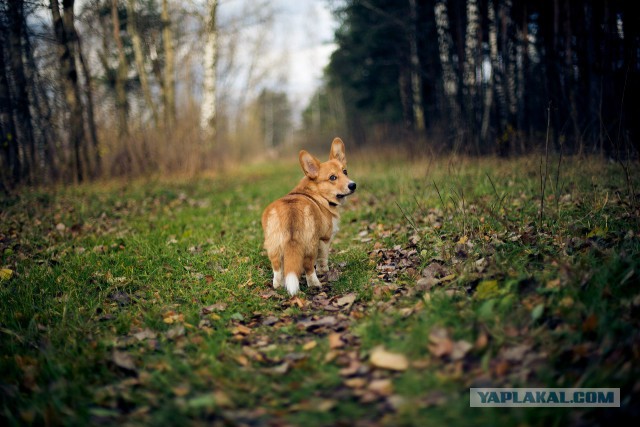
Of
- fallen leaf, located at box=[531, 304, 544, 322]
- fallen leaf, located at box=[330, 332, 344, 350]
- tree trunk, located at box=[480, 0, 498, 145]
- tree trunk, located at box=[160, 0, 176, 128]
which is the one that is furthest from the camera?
tree trunk, located at box=[160, 0, 176, 128]

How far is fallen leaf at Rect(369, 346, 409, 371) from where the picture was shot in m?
2.39

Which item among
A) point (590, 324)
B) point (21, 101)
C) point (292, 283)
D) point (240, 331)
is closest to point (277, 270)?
point (292, 283)

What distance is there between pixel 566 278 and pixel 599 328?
502 millimetres

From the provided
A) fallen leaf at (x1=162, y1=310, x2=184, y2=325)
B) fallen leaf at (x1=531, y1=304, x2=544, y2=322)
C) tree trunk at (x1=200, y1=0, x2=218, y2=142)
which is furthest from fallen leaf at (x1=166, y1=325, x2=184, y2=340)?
tree trunk at (x1=200, y1=0, x2=218, y2=142)

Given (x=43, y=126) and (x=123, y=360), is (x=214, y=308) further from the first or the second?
(x=43, y=126)

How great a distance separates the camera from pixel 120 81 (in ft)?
49.5

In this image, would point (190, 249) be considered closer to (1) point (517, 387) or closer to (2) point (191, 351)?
(2) point (191, 351)

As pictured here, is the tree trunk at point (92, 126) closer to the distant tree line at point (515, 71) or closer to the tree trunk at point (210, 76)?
the tree trunk at point (210, 76)

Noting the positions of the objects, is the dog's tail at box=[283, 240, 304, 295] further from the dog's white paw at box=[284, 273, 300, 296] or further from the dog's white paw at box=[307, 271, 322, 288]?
the dog's white paw at box=[307, 271, 322, 288]

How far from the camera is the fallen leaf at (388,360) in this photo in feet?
7.85

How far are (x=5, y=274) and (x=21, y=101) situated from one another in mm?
6223

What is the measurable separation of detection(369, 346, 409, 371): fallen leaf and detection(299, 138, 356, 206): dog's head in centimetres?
262

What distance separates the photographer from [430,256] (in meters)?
4.21

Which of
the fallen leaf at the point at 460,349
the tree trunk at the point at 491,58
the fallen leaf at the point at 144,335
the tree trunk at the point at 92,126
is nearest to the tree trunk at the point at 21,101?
the tree trunk at the point at 92,126
